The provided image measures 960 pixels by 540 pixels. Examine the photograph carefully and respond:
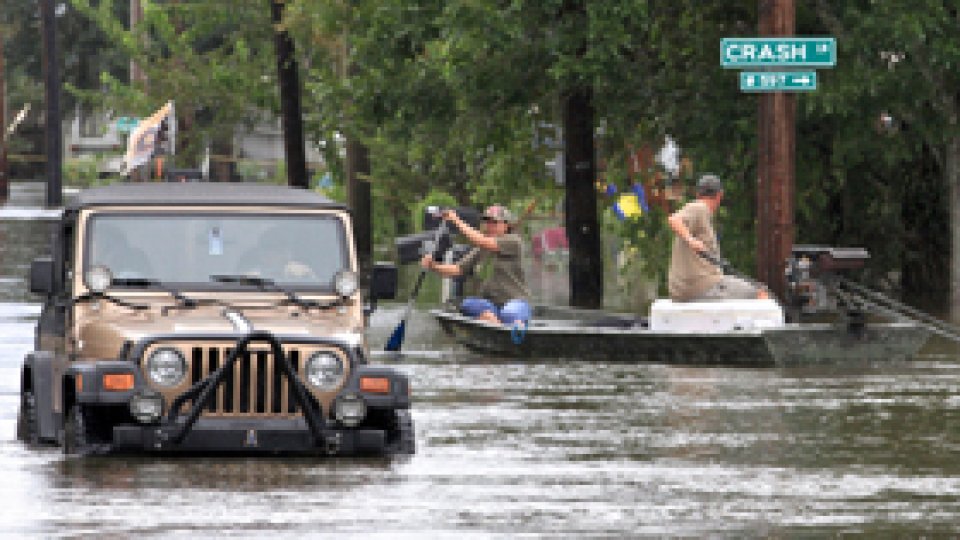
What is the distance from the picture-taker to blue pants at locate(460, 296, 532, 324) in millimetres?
21297

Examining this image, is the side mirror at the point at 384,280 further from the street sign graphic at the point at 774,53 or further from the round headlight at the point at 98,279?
the street sign graphic at the point at 774,53

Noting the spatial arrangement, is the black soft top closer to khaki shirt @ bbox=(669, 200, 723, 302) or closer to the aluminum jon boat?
the aluminum jon boat

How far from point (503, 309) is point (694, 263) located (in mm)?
2007

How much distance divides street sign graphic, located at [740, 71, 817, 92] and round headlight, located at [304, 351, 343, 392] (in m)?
11.1

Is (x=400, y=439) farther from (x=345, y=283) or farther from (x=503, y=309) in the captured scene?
(x=503, y=309)

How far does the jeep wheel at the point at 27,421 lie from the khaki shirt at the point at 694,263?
760 centimetres

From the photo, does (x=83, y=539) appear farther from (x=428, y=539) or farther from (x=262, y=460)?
(x=262, y=460)

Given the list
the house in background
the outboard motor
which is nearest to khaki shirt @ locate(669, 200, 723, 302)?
the outboard motor

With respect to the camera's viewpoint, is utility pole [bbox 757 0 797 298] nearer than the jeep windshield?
No

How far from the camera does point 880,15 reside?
24672 millimetres

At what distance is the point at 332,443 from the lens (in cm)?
1246

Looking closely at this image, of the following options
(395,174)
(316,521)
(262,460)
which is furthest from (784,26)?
(395,174)

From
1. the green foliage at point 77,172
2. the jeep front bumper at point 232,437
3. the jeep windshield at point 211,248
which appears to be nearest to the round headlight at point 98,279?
the jeep windshield at point 211,248

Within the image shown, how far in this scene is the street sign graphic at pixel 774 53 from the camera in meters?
22.6
